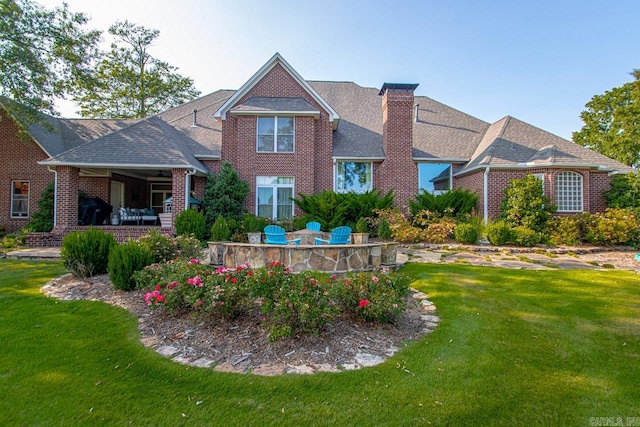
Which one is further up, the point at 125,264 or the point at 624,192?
the point at 624,192

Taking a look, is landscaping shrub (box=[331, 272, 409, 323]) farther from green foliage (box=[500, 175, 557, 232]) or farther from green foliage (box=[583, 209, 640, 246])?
green foliage (box=[583, 209, 640, 246])

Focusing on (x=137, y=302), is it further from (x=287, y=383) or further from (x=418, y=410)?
(x=418, y=410)

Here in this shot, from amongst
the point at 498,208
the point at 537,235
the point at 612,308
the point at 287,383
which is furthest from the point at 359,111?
the point at 287,383

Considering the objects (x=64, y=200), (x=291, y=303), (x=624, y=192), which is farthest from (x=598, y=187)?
(x=64, y=200)

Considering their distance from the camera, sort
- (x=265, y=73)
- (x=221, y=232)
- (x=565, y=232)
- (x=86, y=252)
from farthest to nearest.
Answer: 1. (x=265, y=73)
2. (x=565, y=232)
3. (x=221, y=232)
4. (x=86, y=252)

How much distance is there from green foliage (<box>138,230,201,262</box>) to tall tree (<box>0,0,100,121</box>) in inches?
451

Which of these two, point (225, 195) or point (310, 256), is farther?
point (225, 195)

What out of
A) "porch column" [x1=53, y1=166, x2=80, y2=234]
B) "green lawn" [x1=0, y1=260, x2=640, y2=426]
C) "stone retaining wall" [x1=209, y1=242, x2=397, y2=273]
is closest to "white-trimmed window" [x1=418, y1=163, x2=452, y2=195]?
"stone retaining wall" [x1=209, y1=242, x2=397, y2=273]

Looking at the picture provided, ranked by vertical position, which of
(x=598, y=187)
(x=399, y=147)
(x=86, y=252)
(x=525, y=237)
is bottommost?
(x=86, y=252)

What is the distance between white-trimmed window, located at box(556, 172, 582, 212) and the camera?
13.0m

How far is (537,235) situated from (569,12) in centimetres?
795

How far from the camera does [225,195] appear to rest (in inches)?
527

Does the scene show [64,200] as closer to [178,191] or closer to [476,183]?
[178,191]

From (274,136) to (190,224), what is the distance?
5.83m
